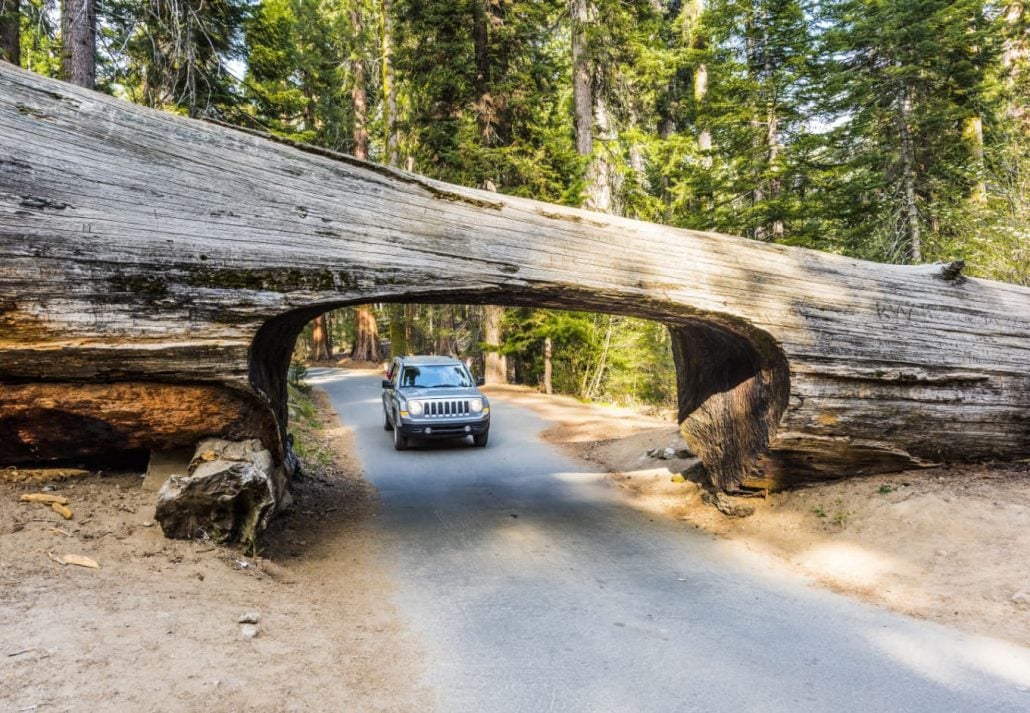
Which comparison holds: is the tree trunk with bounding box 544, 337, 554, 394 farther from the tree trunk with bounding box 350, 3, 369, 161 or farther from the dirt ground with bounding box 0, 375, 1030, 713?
the tree trunk with bounding box 350, 3, 369, 161

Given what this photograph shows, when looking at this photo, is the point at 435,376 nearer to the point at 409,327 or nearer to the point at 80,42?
the point at 80,42

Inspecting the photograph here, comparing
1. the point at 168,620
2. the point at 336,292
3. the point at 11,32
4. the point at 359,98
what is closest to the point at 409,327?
the point at 359,98

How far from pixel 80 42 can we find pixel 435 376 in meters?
8.70

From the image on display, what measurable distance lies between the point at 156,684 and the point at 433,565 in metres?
3.25

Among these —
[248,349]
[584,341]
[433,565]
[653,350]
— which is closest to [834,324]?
[433,565]

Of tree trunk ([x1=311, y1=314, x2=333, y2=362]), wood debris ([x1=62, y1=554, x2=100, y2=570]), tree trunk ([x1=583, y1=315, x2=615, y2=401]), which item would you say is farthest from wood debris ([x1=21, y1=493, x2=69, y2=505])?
tree trunk ([x1=311, y1=314, x2=333, y2=362])

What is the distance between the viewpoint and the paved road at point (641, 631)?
357 centimetres

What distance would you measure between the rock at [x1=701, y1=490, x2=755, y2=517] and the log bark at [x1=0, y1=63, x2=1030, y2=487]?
0.22 m

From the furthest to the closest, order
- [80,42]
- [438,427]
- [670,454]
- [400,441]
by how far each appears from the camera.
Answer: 1. [400,441]
2. [438,427]
3. [670,454]
4. [80,42]

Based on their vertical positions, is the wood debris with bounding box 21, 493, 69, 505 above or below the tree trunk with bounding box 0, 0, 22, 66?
below

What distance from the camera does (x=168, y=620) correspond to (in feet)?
11.7

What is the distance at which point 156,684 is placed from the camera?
2891mm

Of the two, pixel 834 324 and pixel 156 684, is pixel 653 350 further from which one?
pixel 156 684

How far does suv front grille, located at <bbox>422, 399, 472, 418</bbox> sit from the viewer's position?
1218cm
